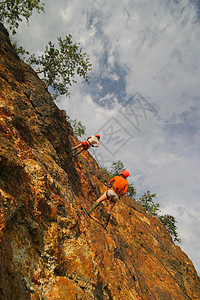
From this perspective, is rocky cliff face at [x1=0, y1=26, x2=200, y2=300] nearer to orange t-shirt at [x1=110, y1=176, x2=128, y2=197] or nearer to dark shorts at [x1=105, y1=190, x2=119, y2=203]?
dark shorts at [x1=105, y1=190, x2=119, y2=203]

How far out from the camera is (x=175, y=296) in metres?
9.66

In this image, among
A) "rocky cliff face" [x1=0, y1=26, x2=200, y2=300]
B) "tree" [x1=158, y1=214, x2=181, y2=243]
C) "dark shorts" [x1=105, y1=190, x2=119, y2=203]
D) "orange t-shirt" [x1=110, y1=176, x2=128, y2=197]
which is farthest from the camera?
"tree" [x1=158, y1=214, x2=181, y2=243]

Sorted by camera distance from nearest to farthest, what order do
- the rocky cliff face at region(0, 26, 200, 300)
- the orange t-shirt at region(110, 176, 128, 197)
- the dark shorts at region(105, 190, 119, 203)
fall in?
1. the rocky cliff face at region(0, 26, 200, 300)
2. the dark shorts at region(105, 190, 119, 203)
3. the orange t-shirt at region(110, 176, 128, 197)

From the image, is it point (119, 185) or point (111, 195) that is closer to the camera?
point (111, 195)

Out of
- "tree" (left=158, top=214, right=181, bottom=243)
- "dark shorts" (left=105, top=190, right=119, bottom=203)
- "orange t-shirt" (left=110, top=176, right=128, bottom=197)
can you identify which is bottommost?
"dark shorts" (left=105, top=190, right=119, bottom=203)

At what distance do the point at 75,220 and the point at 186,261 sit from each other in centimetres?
1359

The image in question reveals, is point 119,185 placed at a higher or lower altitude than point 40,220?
higher

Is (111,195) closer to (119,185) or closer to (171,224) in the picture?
(119,185)

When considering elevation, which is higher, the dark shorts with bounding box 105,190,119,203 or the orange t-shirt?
the orange t-shirt

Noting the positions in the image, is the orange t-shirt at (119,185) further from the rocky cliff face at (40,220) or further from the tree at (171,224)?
the tree at (171,224)

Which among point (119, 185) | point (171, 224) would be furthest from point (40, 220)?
point (171, 224)

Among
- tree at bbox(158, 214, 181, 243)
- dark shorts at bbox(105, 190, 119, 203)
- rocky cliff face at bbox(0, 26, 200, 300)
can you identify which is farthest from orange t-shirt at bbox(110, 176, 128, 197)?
tree at bbox(158, 214, 181, 243)

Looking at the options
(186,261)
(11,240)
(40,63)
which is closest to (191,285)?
(186,261)

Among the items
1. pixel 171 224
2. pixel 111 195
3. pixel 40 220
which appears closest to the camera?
pixel 40 220
